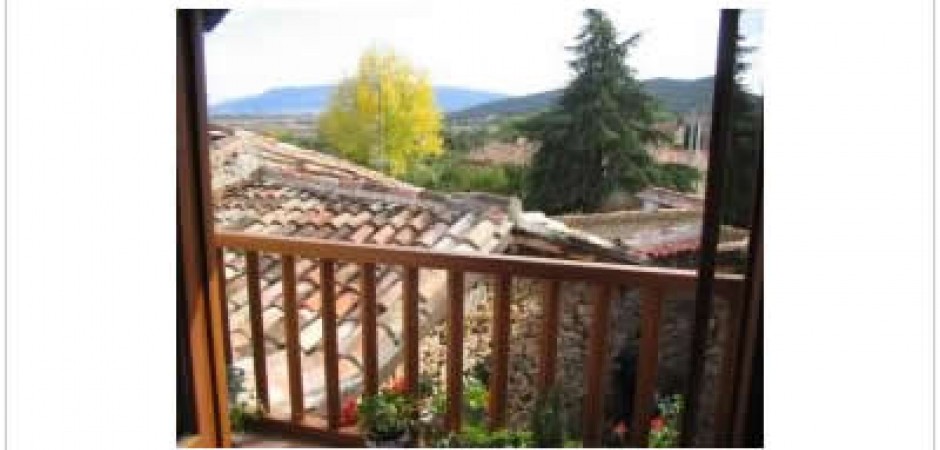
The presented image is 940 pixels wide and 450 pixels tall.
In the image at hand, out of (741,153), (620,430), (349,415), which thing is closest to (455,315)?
(349,415)

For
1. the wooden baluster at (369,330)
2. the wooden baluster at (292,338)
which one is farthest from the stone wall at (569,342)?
the wooden baluster at (292,338)

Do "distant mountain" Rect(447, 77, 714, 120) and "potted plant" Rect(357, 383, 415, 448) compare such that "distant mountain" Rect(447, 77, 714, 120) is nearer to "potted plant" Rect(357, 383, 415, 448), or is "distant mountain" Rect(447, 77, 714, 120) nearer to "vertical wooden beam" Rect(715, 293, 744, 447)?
"vertical wooden beam" Rect(715, 293, 744, 447)

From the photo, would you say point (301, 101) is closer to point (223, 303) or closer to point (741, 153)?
point (223, 303)

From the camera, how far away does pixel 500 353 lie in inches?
87.6

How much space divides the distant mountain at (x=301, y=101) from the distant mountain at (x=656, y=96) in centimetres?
3

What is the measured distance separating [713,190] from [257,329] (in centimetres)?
175

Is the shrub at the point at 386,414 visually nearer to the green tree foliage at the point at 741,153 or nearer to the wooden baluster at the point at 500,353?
the wooden baluster at the point at 500,353

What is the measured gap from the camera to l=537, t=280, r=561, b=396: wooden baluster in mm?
2143

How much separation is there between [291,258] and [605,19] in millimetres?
1539

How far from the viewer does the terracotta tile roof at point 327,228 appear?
8.73 feet

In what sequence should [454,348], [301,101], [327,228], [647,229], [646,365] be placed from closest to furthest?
[646,365]
[454,348]
[647,229]
[301,101]
[327,228]

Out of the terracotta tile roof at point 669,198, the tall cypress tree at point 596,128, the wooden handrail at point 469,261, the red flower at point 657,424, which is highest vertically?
the tall cypress tree at point 596,128
